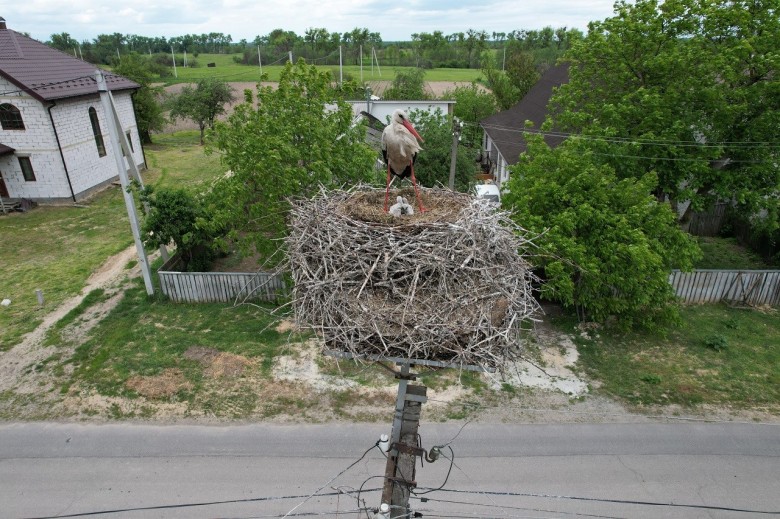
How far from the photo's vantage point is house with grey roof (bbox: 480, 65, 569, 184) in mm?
21723

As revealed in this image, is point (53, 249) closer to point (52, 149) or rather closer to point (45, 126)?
point (52, 149)

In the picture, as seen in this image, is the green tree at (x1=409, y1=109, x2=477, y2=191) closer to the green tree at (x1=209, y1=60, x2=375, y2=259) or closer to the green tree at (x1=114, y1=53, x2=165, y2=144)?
the green tree at (x1=209, y1=60, x2=375, y2=259)

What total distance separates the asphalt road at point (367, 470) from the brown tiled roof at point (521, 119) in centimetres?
1319

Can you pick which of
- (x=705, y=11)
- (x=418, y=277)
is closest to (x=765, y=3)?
(x=705, y=11)

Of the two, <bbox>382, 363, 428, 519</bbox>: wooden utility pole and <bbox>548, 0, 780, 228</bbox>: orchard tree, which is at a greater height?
<bbox>548, 0, 780, 228</bbox>: orchard tree

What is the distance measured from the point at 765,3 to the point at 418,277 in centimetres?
1425

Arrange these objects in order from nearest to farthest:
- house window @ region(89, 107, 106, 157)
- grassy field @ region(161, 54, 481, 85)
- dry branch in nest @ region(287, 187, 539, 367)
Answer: dry branch in nest @ region(287, 187, 539, 367), house window @ region(89, 107, 106, 157), grassy field @ region(161, 54, 481, 85)

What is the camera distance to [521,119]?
989 inches

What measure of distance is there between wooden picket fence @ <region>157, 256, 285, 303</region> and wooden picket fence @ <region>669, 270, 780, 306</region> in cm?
1205

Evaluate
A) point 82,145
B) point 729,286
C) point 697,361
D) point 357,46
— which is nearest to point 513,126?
point 729,286

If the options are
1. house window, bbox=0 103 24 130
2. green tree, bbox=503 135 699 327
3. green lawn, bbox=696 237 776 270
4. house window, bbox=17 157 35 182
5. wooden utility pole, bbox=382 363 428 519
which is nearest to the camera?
wooden utility pole, bbox=382 363 428 519

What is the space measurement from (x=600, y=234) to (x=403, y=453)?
364 inches

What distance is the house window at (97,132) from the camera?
Answer: 2458 cm

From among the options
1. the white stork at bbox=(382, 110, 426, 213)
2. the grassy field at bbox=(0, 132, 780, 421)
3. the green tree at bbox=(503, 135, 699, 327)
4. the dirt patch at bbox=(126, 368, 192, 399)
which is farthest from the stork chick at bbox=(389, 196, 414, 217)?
the dirt patch at bbox=(126, 368, 192, 399)
